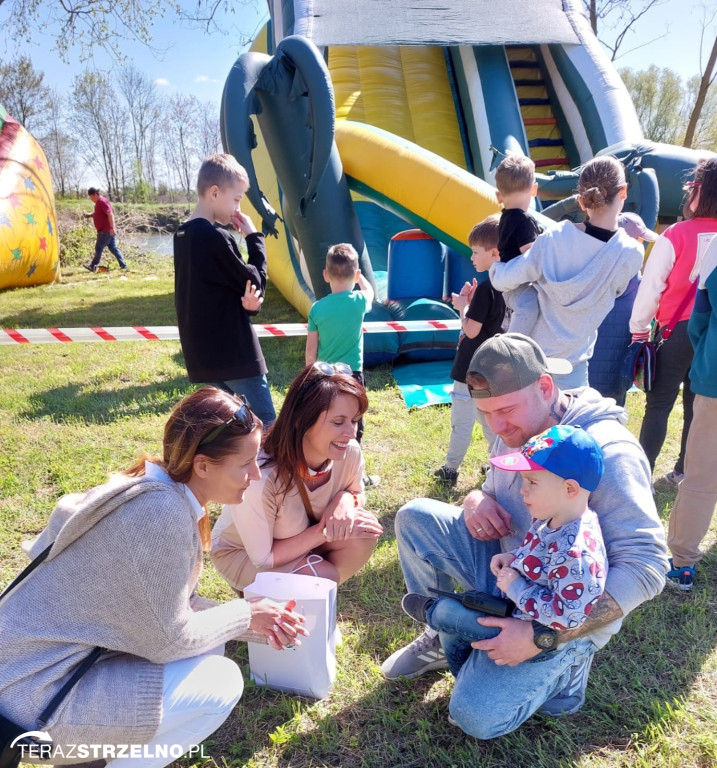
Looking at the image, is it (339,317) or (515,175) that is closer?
(515,175)

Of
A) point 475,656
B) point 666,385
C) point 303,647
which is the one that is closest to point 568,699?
point 475,656

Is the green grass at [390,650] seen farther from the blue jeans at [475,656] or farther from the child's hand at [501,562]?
the child's hand at [501,562]

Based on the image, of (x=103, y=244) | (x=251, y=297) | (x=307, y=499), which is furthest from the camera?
(x=103, y=244)

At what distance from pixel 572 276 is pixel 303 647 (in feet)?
Answer: 6.45

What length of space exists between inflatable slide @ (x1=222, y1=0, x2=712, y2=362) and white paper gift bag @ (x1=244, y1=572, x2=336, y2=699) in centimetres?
314

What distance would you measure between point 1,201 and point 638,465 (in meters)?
10.3

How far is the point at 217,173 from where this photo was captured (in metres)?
2.91

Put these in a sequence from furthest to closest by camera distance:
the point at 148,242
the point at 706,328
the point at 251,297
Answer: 1. the point at 148,242
2. the point at 251,297
3. the point at 706,328

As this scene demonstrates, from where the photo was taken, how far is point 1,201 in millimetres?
9352

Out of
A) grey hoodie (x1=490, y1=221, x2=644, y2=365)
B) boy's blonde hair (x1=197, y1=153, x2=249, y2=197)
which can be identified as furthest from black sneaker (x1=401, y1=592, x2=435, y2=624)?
boy's blonde hair (x1=197, y1=153, x2=249, y2=197)

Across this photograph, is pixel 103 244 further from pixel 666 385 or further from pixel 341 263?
pixel 666 385

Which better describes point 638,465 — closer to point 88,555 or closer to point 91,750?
point 88,555

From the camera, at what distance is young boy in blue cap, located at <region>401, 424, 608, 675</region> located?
1.50 metres

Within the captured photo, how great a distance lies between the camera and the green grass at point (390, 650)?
1.82 m
